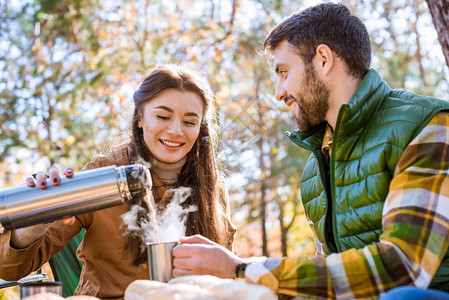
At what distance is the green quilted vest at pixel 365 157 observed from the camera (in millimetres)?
2010

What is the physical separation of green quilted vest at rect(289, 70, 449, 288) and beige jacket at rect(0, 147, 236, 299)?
1133 millimetres

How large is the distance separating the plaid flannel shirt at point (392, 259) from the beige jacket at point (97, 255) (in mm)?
1212

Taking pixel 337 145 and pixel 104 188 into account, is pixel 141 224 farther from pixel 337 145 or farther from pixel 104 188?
pixel 337 145

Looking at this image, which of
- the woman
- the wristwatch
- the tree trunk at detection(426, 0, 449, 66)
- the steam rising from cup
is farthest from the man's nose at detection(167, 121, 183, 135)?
the tree trunk at detection(426, 0, 449, 66)

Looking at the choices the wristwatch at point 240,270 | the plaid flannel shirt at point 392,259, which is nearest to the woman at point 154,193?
the wristwatch at point 240,270

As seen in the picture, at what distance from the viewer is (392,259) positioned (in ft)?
5.50

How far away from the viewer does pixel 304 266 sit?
1.71 meters

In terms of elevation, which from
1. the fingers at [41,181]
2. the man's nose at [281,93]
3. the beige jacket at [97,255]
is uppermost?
the man's nose at [281,93]

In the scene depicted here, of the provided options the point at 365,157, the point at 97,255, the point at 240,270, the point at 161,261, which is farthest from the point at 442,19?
the point at 97,255

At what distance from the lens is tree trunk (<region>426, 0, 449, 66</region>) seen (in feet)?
10.2

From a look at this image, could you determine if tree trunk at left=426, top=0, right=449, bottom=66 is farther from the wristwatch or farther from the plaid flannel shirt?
the wristwatch

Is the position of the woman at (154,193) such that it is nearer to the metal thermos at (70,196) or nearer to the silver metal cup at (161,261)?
the metal thermos at (70,196)

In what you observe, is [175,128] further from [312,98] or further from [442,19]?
[442,19]

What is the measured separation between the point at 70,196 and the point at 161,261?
611 millimetres
